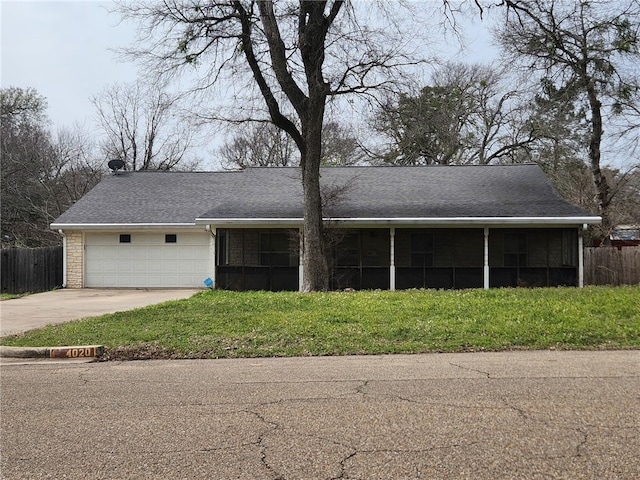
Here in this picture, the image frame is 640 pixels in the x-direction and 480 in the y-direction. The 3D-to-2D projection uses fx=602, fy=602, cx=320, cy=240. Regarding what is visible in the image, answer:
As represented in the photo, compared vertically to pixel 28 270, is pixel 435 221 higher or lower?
higher

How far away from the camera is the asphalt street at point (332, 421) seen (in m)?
4.29

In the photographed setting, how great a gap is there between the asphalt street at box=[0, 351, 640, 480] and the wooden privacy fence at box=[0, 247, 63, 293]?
16.5 m

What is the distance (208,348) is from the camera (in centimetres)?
956

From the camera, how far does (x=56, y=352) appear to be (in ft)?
31.6

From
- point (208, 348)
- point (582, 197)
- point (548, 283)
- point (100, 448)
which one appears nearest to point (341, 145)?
point (582, 197)

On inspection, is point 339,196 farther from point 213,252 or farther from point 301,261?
point 213,252

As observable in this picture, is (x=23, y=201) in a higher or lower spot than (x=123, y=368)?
higher

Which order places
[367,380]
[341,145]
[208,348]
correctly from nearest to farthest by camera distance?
[367,380] < [208,348] < [341,145]

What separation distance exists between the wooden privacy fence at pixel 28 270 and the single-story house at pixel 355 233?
686mm

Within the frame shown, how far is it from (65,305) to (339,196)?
33.2 feet

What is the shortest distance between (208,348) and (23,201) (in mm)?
32878

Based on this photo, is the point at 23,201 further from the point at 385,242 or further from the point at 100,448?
the point at 100,448

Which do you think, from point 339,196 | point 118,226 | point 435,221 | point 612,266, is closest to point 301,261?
point 339,196

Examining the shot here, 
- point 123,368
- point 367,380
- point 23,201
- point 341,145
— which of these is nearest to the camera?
point 367,380
